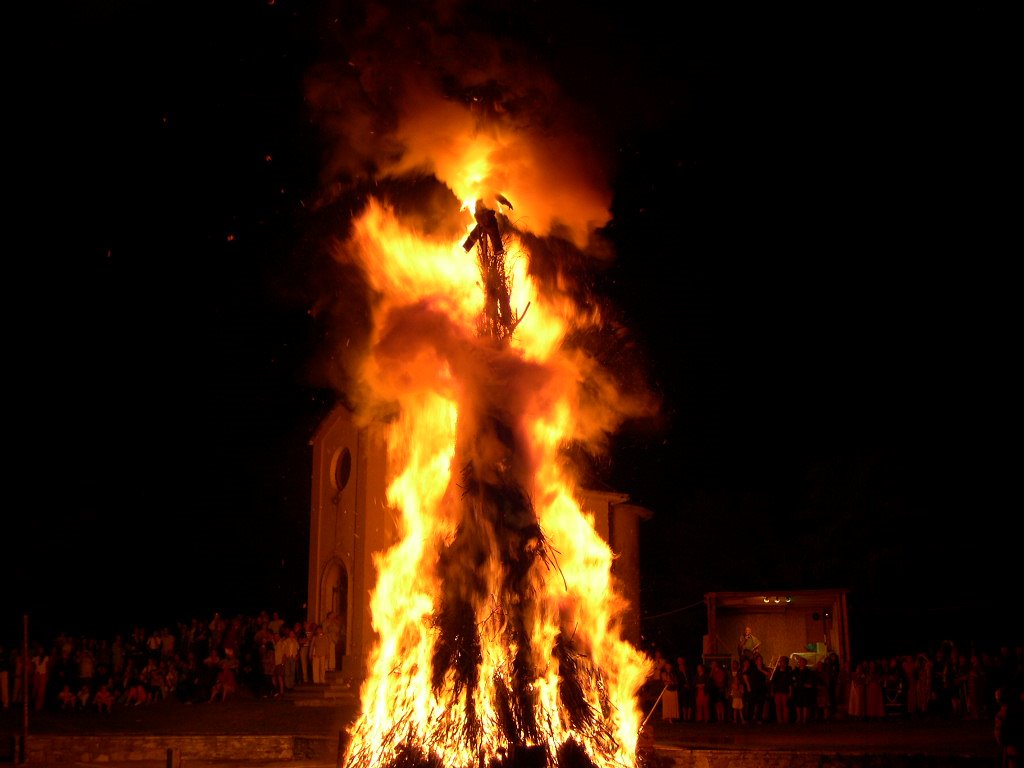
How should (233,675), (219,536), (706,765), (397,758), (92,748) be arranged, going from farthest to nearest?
(219,536), (233,675), (92,748), (706,765), (397,758)

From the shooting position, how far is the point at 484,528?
10.7 meters

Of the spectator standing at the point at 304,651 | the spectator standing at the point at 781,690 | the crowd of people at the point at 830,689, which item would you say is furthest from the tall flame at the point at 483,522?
the spectator standing at the point at 304,651

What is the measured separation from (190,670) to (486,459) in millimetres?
13186

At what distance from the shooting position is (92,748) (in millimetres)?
14867

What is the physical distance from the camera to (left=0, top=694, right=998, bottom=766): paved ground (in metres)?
15.1

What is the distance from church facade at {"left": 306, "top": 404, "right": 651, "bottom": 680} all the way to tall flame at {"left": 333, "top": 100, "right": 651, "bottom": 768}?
10563mm

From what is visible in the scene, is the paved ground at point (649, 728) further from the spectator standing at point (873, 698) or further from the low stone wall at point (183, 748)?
the low stone wall at point (183, 748)

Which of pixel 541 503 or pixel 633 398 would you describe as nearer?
pixel 541 503

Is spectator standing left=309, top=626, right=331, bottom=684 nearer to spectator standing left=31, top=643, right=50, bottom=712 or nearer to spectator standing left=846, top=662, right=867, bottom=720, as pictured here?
spectator standing left=31, top=643, right=50, bottom=712

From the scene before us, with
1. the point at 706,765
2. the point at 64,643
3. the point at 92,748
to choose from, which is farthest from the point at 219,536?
the point at 706,765

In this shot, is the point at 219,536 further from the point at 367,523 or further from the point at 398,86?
the point at 398,86

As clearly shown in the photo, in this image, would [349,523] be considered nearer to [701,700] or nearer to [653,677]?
[653,677]

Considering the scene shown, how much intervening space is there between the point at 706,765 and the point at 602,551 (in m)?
3.25

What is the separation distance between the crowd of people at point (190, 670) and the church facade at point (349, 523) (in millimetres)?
650
